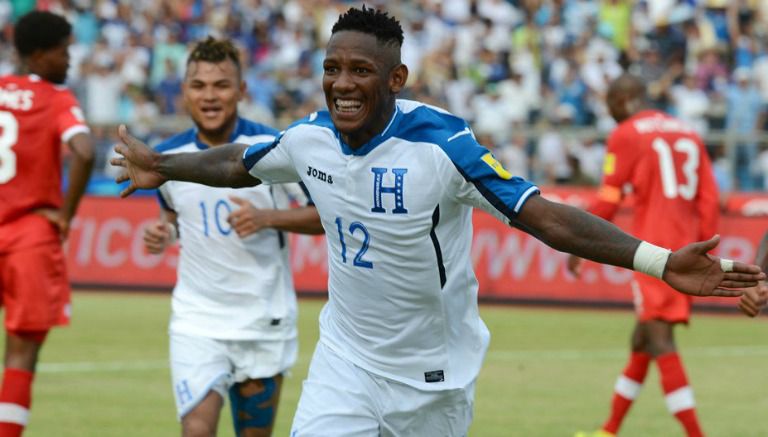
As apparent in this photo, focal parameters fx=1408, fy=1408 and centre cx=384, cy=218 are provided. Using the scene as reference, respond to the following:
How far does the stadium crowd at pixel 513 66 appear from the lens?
22.1 m

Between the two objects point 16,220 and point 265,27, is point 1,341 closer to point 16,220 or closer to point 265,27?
point 16,220

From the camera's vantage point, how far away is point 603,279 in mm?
19750

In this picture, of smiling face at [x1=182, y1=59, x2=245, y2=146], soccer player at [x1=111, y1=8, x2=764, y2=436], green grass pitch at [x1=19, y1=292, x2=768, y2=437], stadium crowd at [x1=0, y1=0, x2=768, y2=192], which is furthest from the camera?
stadium crowd at [x1=0, y1=0, x2=768, y2=192]

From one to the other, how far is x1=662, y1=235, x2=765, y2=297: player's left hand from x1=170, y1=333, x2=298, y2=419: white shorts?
10.6 ft

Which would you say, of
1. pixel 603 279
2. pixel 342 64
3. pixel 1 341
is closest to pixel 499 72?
pixel 603 279

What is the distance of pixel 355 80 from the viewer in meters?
5.83

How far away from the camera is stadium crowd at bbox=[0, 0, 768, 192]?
2212cm

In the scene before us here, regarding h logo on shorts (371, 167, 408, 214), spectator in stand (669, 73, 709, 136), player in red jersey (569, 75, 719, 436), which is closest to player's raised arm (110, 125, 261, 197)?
h logo on shorts (371, 167, 408, 214)

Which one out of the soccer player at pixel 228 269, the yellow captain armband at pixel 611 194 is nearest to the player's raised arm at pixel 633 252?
the soccer player at pixel 228 269

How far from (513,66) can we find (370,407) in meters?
19.9

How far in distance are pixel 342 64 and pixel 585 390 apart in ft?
26.0

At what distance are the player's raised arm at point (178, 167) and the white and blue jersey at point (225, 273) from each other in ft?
4.84

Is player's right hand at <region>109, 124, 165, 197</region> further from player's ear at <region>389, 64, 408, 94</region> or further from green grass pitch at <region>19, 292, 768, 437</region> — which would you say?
green grass pitch at <region>19, 292, 768, 437</region>

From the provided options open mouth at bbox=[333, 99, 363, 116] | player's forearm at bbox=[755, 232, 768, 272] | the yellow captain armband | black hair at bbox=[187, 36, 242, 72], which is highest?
black hair at bbox=[187, 36, 242, 72]
